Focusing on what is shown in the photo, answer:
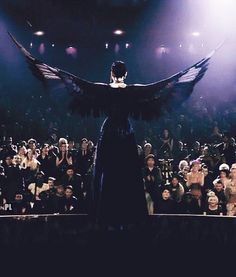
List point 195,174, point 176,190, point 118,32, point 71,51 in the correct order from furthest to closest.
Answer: point 71,51, point 118,32, point 195,174, point 176,190

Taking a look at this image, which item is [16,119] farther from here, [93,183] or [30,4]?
[93,183]

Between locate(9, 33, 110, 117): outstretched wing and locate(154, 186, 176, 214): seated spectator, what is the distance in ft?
7.86

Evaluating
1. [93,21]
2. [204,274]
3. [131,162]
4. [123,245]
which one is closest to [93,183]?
[131,162]

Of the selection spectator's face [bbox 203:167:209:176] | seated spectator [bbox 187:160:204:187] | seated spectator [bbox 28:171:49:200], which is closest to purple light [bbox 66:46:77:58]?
seated spectator [bbox 28:171:49:200]

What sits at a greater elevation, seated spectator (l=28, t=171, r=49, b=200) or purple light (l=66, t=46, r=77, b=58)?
purple light (l=66, t=46, r=77, b=58)

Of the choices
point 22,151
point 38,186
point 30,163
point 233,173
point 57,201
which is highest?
point 22,151

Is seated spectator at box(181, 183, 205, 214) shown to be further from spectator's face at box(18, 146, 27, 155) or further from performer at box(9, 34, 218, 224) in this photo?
spectator's face at box(18, 146, 27, 155)

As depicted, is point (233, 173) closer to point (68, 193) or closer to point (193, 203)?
point (193, 203)

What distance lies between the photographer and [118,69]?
4.49 m

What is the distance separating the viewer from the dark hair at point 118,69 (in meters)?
4.48

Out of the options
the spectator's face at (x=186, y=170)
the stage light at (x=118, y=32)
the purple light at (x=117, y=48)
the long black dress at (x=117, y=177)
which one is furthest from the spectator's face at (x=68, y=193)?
the purple light at (x=117, y=48)

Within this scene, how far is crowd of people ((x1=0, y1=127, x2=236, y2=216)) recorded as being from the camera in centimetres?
671

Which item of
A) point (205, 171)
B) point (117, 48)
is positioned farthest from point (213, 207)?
point (117, 48)

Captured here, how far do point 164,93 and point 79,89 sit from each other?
78 cm
